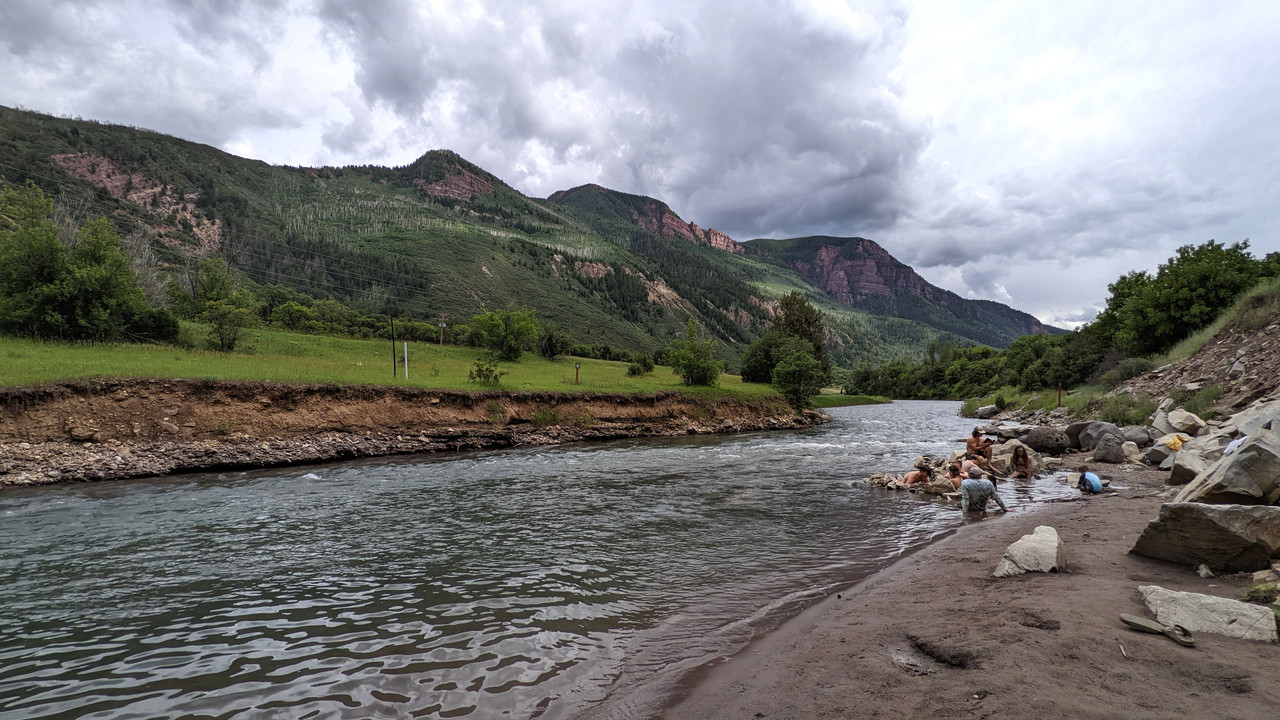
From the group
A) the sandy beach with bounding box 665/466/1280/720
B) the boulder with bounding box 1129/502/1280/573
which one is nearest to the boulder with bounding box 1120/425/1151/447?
the sandy beach with bounding box 665/466/1280/720

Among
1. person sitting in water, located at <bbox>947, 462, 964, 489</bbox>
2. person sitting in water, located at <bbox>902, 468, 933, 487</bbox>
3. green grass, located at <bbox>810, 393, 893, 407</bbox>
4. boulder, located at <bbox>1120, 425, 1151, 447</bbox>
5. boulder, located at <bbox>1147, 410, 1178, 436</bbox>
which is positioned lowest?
green grass, located at <bbox>810, 393, 893, 407</bbox>

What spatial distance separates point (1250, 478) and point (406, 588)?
13.5m

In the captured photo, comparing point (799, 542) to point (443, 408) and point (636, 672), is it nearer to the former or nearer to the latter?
point (636, 672)

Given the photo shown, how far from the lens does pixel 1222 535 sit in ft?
21.2

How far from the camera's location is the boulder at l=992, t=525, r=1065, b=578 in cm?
742

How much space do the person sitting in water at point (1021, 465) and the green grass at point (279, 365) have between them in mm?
29305

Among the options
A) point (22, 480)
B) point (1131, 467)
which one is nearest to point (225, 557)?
point (22, 480)

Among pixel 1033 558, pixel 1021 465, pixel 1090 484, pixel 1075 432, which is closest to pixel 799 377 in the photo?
pixel 1075 432

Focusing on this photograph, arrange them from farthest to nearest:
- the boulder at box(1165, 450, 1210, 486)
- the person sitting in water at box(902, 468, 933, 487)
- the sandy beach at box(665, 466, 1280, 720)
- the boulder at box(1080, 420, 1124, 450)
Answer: the boulder at box(1080, 420, 1124, 450) → the person sitting in water at box(902, 468, 933, 487) → the boulder at box(1165, 450, 1210, 486) → the sandy beach at box(665, 466, 1280, 720)

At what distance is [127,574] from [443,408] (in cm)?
2373

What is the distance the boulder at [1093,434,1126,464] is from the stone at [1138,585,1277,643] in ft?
65.7

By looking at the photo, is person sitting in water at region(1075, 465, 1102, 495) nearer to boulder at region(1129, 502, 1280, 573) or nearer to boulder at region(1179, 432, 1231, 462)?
boulder at region(1179, 432, 1231, 462)

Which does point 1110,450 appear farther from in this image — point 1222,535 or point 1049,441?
point 1222,535

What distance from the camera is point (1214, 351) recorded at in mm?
25156
